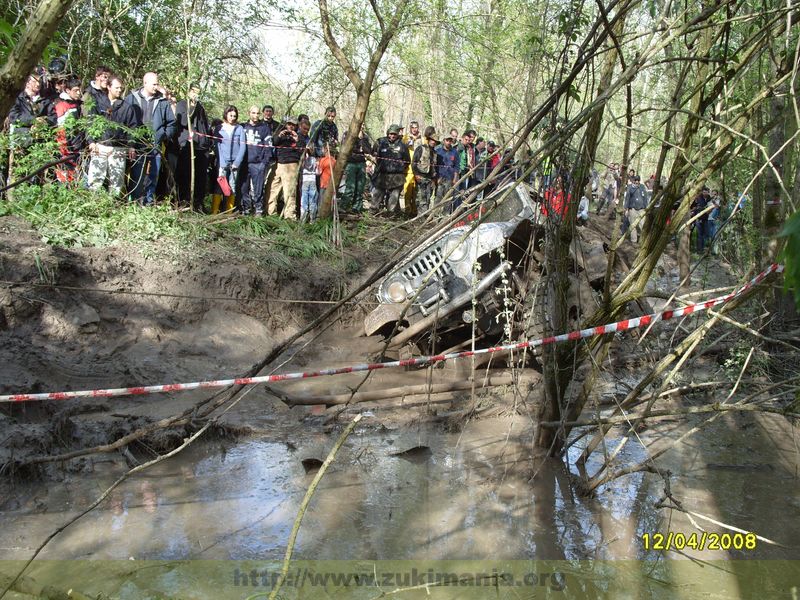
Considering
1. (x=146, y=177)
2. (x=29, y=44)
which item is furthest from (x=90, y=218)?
(x=29, y=44)

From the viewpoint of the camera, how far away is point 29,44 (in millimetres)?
2389

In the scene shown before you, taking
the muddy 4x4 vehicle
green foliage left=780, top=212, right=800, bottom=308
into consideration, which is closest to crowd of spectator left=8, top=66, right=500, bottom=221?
the muddy 4x4 vehicle

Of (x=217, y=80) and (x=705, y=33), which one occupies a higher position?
(x=217, y=80)

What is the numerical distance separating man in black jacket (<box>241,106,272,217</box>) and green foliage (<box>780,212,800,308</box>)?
10834mm

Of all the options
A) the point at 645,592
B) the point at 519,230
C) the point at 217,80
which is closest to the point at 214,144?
the point at 217,80

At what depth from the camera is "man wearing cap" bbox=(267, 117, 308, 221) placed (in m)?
Answer: 12.4

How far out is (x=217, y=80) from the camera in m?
14.2

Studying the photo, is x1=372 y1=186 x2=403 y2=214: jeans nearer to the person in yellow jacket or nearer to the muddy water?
the person in yellow jacket

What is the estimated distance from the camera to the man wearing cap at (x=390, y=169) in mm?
14289

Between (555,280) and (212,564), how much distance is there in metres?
3.11

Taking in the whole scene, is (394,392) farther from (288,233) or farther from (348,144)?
(348,144)

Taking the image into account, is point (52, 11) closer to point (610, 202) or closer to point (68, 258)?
point (68, 258)
